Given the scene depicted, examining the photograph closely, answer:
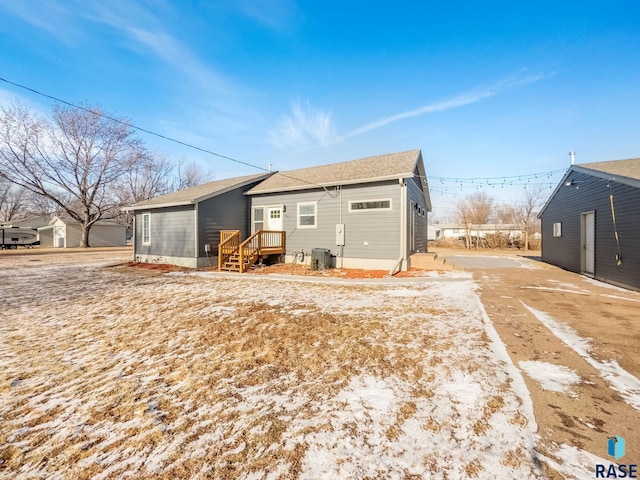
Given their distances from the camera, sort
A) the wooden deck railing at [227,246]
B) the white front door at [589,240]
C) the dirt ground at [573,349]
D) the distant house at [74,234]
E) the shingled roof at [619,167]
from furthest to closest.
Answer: the distant house at [74,234]
the wooden deck railing at [227,246]
the white front door at [589,240]
the shingled roof at [619,167]
the dirt ground at [573,349]

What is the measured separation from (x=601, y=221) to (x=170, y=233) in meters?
17.4

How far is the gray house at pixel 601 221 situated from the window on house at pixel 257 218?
43.2 feet

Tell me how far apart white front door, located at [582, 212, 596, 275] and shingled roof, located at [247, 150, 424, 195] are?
666 centimetres

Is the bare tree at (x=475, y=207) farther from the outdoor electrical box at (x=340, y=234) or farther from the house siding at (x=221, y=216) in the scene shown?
the house siding at (x=221, y=216)

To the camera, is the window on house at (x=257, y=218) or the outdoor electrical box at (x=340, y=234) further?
the window on house at (x=257, y=218)

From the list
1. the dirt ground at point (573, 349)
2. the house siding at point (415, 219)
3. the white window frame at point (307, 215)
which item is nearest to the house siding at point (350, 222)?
the white window frame at point (307, 215)

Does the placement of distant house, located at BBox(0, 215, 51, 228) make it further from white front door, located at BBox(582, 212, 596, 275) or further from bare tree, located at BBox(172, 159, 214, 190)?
white front door, located at BBox(582, 212, 596, 275)

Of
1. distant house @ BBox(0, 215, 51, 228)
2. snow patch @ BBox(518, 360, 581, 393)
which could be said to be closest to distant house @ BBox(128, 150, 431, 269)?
snow patch @ BBox(518, 360, 581, 393)

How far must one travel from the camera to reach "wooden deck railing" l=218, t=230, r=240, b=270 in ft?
37.1

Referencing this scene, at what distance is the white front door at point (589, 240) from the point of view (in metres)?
9.87

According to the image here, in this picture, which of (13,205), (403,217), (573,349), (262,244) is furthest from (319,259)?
(13,205)

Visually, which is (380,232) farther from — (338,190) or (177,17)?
(177,17)

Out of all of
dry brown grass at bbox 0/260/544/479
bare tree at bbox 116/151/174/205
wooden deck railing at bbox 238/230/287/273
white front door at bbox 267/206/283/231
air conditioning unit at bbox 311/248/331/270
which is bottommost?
dry brown grass at bbox 0/260/544/479

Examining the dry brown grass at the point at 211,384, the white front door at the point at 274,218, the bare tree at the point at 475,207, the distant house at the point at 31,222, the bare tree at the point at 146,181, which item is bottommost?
the dry brown grass at the point at 211,384
